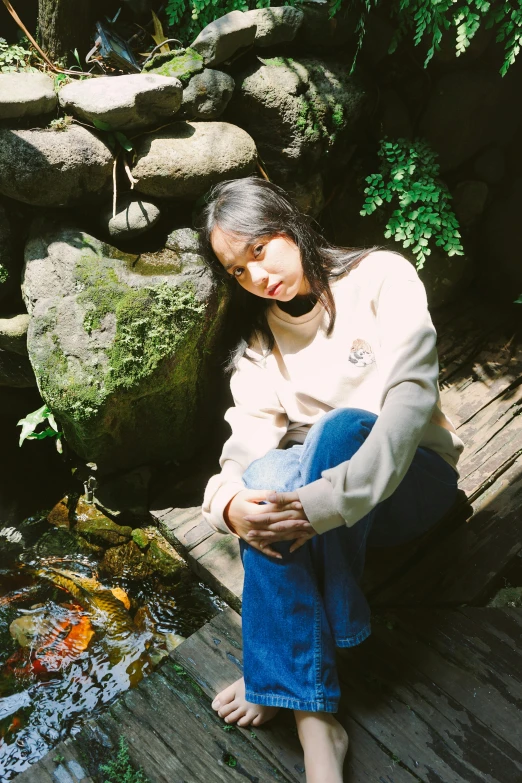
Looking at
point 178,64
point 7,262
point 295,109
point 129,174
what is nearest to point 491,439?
point 295,109

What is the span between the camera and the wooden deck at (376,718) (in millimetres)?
2246

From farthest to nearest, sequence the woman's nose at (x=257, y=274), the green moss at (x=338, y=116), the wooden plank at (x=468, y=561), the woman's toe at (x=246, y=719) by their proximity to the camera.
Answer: the green moss at (x=338, y=116) → the wooden plank at (x=468, y=561) → the woman's nose at (x=257, y=274) → the woman's toe at (x=246, y=719)

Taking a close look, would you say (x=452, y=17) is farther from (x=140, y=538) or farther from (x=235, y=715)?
(x=235, y=715)

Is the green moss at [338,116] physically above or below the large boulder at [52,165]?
above

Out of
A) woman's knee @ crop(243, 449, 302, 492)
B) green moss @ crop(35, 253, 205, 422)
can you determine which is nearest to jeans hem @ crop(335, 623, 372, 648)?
woman's knee @ crop(243, 449, 302, 492)

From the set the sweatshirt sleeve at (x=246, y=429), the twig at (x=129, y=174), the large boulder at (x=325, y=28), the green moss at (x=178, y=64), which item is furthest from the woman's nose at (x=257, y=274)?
the large boulder at (x=325, y=28)

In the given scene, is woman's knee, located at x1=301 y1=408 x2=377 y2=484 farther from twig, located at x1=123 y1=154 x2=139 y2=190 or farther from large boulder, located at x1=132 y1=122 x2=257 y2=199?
twig, located at x1=123 y1=154 x2=139 y2=190

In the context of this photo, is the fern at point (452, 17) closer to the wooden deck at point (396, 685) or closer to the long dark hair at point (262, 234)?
the long dark hair at point (262, 234)

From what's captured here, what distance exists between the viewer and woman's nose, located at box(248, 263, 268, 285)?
2.58 meters

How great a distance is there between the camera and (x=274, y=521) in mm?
2180

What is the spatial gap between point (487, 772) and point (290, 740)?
0.72 m

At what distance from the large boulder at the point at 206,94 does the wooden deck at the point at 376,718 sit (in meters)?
2.67

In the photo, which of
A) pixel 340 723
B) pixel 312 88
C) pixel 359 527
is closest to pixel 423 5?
pixel 312 88

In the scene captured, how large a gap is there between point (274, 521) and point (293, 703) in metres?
0.66
